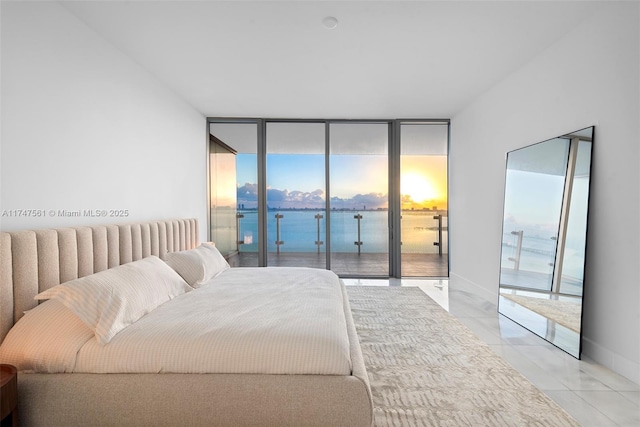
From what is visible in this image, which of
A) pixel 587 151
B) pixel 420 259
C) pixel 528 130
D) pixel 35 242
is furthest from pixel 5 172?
pixel 420 259

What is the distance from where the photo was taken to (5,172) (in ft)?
6.40

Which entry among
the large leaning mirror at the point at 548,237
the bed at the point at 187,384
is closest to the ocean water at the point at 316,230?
the large leaning mirror at the point at 548,237

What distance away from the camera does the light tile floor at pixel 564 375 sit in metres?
1.90

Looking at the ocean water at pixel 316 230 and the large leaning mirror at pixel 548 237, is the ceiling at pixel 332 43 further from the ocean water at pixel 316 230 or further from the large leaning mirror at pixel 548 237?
the ocean water at pixel 316 230

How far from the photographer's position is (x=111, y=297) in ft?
6.07

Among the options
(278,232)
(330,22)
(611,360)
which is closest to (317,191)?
(278,232)

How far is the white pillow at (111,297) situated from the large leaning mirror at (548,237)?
10.2 ft

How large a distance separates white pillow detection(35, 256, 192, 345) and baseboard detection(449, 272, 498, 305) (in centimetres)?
365

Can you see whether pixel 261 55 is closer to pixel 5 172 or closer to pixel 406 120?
pixel 5 172

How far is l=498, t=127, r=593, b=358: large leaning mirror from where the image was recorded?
266cm

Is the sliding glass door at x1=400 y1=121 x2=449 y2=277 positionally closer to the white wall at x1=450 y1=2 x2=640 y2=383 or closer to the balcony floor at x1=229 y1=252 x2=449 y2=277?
the balcony floor at x1=229 y1=252 x2=449 y2=277

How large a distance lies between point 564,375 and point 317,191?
4.01 m

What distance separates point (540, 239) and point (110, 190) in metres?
3.83

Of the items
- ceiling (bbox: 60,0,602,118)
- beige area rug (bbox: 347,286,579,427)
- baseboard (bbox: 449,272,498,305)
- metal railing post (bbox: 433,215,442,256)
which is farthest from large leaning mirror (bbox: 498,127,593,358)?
metal railing post (bbox: 433,215,442,256)
